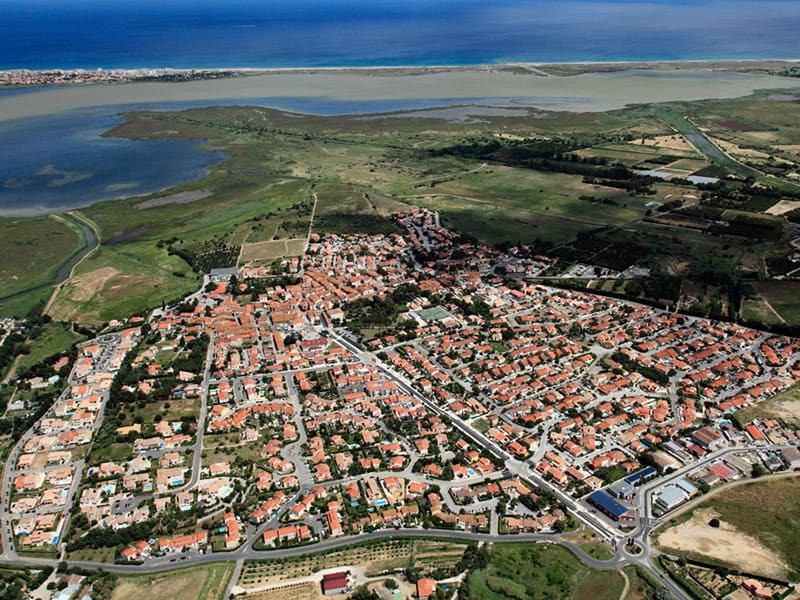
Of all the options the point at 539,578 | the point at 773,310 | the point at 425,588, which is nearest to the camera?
the point at 425,588

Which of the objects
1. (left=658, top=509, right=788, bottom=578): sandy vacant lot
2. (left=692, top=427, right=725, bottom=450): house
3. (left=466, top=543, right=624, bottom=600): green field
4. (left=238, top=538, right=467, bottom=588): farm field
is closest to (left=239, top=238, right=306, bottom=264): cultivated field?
(left=238, top=538, right=467, bottom=588): farm field

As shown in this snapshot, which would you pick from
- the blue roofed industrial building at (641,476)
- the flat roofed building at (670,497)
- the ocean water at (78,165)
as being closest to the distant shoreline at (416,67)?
the ocean water at (78,165)

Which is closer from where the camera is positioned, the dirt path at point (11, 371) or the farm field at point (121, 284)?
the dirt path at point (11, 371)

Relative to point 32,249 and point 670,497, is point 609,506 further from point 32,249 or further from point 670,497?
point 32,249

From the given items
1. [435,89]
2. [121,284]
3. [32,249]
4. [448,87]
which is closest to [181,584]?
[121,284]

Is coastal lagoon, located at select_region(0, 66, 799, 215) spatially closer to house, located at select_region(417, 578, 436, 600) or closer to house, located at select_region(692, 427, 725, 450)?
house, located at select_region(417, 578, 436, 600)

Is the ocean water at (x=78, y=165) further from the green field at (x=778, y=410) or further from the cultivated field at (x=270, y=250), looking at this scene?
the green field at (x=778, y=410)

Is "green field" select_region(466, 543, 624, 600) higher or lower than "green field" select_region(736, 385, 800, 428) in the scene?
lower
